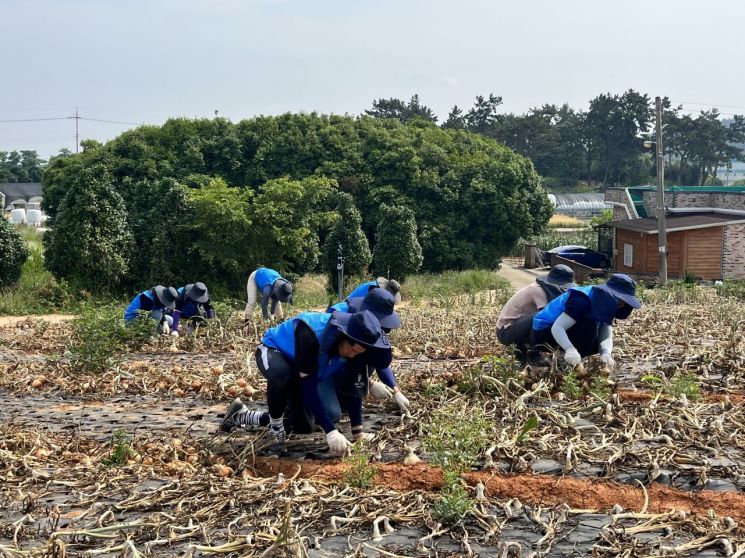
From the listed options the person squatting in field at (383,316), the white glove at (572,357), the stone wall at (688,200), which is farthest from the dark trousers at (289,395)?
the stone wall at (688,200)

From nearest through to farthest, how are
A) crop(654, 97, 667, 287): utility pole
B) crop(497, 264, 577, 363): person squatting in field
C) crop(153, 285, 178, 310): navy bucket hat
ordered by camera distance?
crop(497, 264, 577, 363): person squatting in field
crop(153, 285, 178, 310): navy bucket hat
crop(654, 97, 667, 287): utility pole

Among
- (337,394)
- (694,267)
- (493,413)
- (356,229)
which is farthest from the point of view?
(694,267)

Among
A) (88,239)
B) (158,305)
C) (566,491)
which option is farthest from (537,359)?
(88,239)

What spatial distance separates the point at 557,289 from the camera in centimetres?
784

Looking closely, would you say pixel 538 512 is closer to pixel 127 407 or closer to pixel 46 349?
pixel 127 407

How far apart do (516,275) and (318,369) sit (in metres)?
30.6

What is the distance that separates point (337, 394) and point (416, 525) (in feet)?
5.28

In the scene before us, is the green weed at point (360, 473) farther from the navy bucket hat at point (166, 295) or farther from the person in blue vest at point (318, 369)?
the navy bucket hat at point (166, 295)

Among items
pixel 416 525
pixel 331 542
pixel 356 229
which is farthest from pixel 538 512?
pixel 356 229

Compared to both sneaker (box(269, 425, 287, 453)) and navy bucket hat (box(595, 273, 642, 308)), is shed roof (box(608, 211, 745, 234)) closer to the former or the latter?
navy bucket hat (box(595, 273, 642, 308))

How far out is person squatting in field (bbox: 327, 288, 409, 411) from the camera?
587 cm

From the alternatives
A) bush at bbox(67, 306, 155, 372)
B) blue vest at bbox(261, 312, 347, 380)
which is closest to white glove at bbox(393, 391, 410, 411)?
blue vest at bbox(261, 312, 347, 380)

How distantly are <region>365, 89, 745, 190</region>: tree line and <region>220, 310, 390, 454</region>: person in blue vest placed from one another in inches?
2420

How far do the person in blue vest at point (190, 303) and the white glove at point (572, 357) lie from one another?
5958mm
